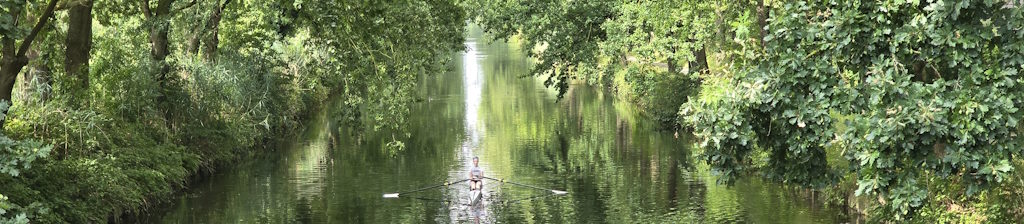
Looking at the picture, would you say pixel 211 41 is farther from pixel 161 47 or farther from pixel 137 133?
pixel 137 133

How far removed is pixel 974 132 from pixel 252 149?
2487 cm

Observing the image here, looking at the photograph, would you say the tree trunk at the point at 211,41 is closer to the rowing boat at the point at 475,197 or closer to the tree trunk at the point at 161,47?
the tree trunk at the point at 161,47

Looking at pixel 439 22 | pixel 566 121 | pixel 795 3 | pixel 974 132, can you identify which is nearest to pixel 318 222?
pixel 439 22

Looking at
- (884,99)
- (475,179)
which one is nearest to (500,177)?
(475,179)

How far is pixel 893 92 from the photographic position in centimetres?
1487

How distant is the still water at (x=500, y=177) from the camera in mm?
25375

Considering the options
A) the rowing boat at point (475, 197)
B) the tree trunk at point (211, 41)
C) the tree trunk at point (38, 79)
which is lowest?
the rowing boat at point (475, 197)

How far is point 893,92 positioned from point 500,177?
1749 centimetres

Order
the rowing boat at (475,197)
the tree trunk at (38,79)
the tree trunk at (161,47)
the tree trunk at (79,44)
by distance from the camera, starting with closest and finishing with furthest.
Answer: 1. the tree trunk at (38,79)
2. the tree trunk at (79,44)
3. the rowing boat at (475,197)
4. the tree trunk at (161,47)

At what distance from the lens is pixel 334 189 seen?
29203 mm

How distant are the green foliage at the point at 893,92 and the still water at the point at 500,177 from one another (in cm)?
406

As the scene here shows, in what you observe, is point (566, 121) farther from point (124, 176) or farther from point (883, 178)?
point (883, 178)

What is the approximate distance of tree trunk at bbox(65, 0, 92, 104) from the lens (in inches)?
968

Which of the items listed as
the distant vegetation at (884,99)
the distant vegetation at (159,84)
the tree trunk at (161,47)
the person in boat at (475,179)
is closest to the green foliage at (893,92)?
the distant vegetation at (884,99)
